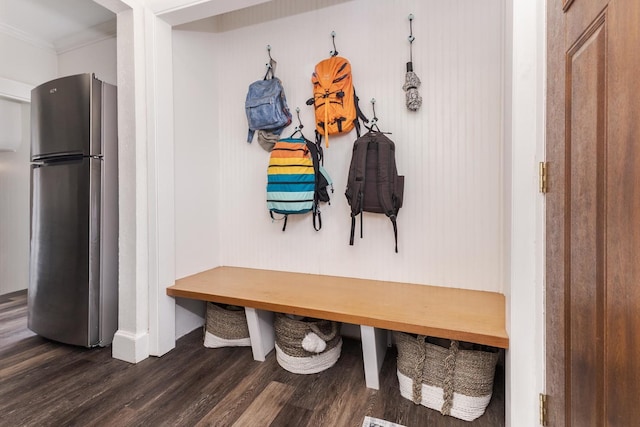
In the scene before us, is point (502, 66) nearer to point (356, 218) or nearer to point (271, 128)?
point (356, 218)

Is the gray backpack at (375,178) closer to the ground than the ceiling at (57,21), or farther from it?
closer to the ground

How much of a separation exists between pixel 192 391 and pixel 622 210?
1.86 metres

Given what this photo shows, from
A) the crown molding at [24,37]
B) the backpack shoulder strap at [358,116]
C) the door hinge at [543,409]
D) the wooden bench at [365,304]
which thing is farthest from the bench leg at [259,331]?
the crown molding at [24,37]

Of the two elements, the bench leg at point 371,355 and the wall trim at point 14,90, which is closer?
the bench leg at point 371,355

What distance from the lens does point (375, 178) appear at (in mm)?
1896

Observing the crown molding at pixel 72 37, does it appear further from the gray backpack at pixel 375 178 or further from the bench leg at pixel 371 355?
the bench leg at pixel 371 355

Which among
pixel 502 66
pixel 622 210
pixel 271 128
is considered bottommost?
pixel 622 210

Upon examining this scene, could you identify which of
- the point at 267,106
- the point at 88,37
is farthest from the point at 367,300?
the point at 88,37

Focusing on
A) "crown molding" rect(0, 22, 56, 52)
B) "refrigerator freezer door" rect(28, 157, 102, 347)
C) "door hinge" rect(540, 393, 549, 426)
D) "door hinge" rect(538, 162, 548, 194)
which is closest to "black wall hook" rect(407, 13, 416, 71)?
"door hinge" rect(538, 162, 548, 194)

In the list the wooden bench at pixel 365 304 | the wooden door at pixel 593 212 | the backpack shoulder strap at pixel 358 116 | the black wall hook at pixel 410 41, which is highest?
the black wall hook at pixel 410 41

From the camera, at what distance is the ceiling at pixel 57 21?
2.43 metres

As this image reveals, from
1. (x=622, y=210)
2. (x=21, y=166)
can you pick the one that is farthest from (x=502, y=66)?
(x=21, y=166)

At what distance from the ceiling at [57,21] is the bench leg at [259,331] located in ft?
8.29

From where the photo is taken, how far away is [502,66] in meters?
1.71
